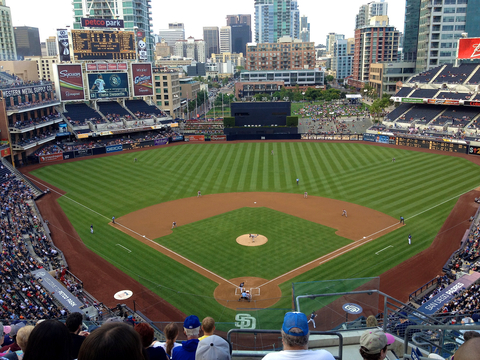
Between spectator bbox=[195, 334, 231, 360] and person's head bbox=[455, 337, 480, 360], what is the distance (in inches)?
135

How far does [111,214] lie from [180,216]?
7.20m

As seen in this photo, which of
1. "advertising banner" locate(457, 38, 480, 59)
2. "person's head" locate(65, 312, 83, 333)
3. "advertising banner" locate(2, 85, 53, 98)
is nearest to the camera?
"person's head" locate(65, 312, 83, 333)

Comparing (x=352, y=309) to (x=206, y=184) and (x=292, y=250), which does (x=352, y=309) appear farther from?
(x=206, y=184)

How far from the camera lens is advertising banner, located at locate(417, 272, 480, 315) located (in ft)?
69.8

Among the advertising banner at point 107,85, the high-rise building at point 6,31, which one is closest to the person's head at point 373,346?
the advertising banner at point 107,85

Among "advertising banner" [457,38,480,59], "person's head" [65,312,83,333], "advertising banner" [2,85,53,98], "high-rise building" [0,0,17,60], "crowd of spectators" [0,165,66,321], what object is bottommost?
"crowd of spectators" [0,165,66,321]

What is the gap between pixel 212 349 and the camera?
20.7 ft

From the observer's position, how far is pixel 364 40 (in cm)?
16812

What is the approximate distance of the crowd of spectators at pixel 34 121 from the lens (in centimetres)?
6221

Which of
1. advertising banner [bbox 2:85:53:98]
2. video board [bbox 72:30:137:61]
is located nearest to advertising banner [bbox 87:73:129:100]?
video board [bbox 72:30:137:61]

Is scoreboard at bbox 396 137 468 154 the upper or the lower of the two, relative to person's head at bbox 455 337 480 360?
lower

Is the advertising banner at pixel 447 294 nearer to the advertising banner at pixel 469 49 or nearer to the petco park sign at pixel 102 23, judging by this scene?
the advertising banner at pixel 469 49

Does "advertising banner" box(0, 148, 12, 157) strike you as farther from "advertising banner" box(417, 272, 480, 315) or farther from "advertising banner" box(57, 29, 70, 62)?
"advertising banner" box(417, 272, 480, 315)

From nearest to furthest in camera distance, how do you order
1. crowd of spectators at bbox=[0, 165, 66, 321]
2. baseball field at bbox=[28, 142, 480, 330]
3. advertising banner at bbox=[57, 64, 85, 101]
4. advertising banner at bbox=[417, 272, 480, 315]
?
advertising banner at bbox=[417, 272, 480, 315], crowd of spectators at bbox=[0, 165, 66, 321], baseball field at bbox=[28, 142, 480, 330], advertising banner at bbox=[57, 64, 85, 101]
